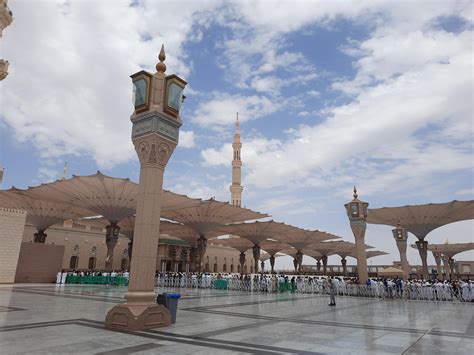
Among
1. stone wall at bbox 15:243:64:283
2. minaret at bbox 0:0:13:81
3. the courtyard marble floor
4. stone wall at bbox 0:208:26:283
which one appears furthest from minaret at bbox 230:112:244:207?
the courtyard marble floor

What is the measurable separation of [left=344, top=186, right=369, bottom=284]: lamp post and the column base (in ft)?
53.7

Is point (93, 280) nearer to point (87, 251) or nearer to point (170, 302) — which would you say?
point (87, 251)

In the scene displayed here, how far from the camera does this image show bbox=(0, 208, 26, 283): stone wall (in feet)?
77.0

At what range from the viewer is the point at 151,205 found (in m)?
8.34

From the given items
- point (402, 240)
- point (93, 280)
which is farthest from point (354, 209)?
point (93, 280)

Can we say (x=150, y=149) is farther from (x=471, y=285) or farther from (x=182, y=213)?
(x=182, y=213)

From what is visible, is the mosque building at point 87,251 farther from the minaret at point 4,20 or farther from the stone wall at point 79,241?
the minaret at point 4,20

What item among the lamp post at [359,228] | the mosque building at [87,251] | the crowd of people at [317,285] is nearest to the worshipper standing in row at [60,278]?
the crowd of people at [317,285]

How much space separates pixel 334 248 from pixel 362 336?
175 ft

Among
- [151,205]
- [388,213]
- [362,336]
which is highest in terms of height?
[388,213]

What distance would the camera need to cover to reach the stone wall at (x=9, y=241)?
23.5 m

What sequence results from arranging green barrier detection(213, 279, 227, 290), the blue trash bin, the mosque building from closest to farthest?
the blue trash bin → green barrier detection(213, 279, 227, 290) → the mosque building

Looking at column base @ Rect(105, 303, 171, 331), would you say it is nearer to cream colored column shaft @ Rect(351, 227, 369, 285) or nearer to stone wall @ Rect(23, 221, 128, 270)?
cream colored column shaft @ Rect(351, 227, 369, 285)

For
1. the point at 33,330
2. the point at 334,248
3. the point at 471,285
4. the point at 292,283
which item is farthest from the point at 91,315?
the point at 334,248
